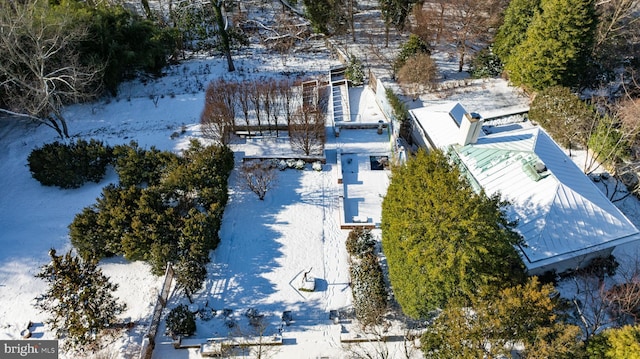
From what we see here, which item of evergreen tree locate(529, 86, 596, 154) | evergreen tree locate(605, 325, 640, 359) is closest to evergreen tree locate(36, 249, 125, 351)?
evergreen tree locate(605, 325, 640, 359)

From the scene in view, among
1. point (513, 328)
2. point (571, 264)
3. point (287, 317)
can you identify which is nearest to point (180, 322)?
point (287, 317)

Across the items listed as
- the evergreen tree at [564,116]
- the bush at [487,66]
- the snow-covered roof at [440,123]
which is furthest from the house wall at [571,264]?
the bush at [487,66]

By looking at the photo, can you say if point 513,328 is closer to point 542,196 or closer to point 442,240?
point 442,240

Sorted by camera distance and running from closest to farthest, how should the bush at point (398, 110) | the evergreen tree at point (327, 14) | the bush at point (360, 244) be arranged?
the bush at point (360, 244) < the bush at point (398, 110) < the evergreen tree at point (327, 14)

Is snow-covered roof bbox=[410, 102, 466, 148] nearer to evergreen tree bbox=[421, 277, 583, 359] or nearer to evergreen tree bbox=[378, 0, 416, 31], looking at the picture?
evergreen tree bbox=[421, 277, 583, 359]

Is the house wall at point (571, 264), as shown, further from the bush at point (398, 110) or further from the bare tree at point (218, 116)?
the bare tree at point (218, 116)
